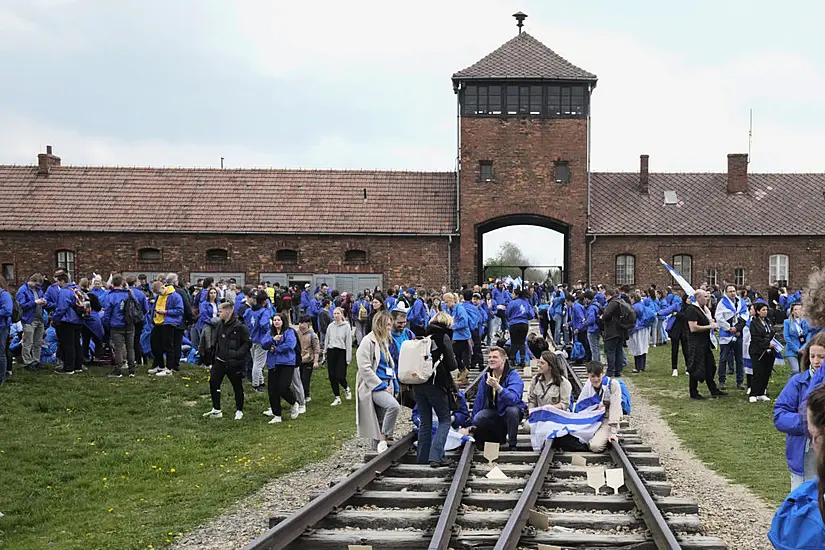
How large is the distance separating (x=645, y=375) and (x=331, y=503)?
13.1 meters

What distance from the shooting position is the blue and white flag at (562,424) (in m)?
9.75

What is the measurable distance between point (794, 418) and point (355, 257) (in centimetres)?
2890

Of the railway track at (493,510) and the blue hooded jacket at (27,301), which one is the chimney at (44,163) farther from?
the railway track at (493,510)

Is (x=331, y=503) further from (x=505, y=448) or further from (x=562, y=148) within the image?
(x=562, y=148)

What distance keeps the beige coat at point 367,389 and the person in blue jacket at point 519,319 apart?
8516 millimetres

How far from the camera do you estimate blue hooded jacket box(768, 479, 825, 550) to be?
3385mm

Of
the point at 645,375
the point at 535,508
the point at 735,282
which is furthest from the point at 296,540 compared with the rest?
the point at 735,282

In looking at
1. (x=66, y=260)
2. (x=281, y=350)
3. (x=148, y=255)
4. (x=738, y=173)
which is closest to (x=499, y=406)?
(x=281, y=350)

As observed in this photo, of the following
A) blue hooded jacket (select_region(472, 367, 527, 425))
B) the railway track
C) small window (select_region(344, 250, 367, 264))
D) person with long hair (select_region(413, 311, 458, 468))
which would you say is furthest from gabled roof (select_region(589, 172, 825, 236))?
the railway track

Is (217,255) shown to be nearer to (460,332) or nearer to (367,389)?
(460,332)

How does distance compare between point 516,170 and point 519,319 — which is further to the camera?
point 516,170

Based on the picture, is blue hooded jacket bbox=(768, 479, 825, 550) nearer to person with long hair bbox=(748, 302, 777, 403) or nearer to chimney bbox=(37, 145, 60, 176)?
person with long hair bbox=(748, 302, 777, 403)

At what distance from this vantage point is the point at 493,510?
7418 millimetres

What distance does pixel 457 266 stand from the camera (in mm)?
33656
